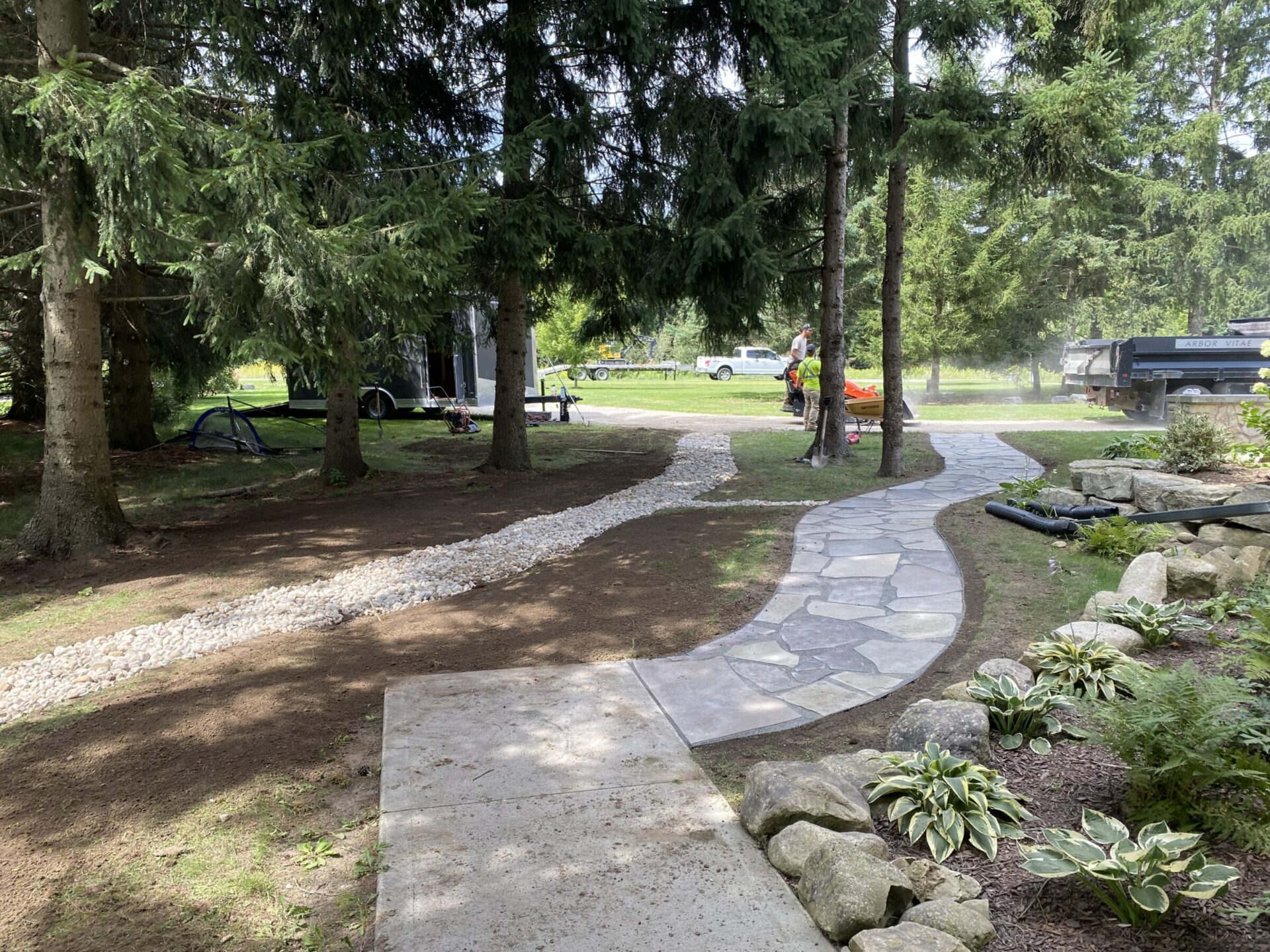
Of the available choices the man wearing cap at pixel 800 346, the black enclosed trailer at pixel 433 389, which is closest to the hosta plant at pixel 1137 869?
the man wearing cap at pixel 800 346

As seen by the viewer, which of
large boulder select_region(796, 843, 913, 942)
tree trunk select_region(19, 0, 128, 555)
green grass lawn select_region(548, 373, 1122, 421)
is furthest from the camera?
green grass lawn select_region(548, 373, 1122, 421)

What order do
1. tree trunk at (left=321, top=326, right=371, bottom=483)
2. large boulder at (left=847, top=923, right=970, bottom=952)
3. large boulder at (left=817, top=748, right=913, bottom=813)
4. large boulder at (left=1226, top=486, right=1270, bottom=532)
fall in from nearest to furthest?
large boulder at (left=847, top=923, right=970, bottom=952), large boulder at (left=817, top=748, right=913, bottom=813), large boulder at (left=1226, top=486, right=1270, bottom=532), tree trunk at (left=321, top=326, right=371, bottom=483)

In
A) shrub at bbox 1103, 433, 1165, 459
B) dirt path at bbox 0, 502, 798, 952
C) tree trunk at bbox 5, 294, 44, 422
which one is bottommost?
dirt path at bbox 0, 502, 798, 952

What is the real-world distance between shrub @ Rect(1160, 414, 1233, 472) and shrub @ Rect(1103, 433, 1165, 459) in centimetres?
24

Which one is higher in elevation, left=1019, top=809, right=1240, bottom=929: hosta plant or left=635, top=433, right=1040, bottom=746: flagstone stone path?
left=1019, top=809, right=1240, bottom=929: hosta plant

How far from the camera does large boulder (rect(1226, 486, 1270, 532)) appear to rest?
523 centimetres

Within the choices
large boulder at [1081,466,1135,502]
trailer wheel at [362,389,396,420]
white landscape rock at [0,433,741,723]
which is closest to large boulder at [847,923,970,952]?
white landscape rock at [0,433,741,723]

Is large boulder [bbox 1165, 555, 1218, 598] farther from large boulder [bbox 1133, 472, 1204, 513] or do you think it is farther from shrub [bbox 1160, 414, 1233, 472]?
shrub [bbox 1160, 414, 1233, 472]

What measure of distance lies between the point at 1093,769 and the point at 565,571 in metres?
3.83

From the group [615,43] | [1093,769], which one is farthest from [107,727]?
[615,43]

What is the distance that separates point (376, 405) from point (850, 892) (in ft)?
54.5

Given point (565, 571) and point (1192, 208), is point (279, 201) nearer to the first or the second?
point (565, 571)

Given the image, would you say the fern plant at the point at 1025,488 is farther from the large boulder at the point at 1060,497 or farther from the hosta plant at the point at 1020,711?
the hosta plant at the point at 1020,711

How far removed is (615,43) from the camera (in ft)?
28.2
